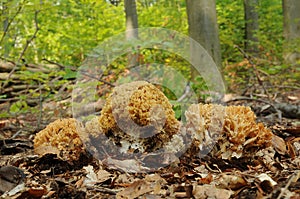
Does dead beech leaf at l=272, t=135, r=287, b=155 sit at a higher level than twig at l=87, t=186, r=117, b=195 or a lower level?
lower

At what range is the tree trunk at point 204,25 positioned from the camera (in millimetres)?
6367

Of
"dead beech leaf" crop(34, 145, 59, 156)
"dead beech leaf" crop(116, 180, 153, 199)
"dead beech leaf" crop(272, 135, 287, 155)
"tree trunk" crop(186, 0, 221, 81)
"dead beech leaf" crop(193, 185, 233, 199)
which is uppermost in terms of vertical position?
"tree trunk" crop(186, 0, 221, 81)

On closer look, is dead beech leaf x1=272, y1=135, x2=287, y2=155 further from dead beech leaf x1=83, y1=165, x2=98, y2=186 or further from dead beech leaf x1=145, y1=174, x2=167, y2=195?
dead beech leaf x1=83, y1=165, x2=98, y2=186

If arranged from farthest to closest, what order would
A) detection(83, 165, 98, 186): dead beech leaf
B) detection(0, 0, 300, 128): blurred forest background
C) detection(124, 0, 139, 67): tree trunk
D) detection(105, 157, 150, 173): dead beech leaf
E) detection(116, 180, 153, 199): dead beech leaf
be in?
1. detection(124, 0, 139, 67): tree trunk
2. detection(0, 0, 300, 128): blurred forest background
3. detection(105, 157, 150, 173): dead beech leaf
4. detection(83, 165, 98, 186): dead beech leaf
5. detection(116, 180, 153, 199): dead beech leaf

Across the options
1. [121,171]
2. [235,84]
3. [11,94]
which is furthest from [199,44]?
[121,171]

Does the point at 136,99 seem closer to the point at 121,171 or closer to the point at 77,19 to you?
the point at 121,171

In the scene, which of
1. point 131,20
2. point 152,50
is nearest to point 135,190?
point 152,50

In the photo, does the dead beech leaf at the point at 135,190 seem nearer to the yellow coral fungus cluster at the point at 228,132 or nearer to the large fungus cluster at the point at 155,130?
the large fungus cluster at the point at 155,130

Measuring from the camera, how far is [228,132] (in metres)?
2.42

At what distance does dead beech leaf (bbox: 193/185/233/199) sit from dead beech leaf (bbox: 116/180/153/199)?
271 mm

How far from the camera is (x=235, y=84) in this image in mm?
8047

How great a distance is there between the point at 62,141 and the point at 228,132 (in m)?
1.23

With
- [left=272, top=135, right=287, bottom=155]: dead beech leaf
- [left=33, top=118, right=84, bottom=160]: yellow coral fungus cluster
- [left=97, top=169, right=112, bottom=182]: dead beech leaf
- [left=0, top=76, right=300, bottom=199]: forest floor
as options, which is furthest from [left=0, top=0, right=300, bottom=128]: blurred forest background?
[left=97, top=169, right=112, bottom=182]: dead beech leaf

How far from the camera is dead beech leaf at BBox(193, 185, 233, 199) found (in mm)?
1769
